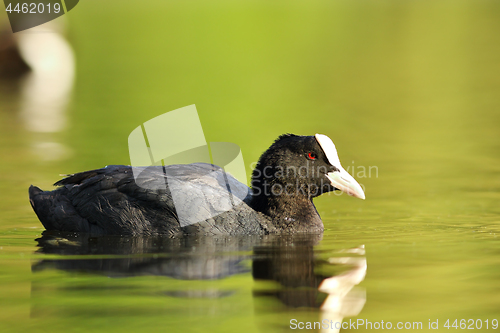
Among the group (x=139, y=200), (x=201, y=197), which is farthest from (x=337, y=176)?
(x=139, y=200)

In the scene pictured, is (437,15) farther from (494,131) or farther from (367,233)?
(367,233)

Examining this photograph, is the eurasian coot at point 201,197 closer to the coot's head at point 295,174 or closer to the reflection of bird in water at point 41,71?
the coot's head at point 295,174

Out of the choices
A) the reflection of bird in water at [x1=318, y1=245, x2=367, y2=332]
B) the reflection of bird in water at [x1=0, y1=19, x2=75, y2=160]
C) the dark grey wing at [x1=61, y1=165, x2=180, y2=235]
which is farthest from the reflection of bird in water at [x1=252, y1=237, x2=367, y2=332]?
the reflection of bird in water at [x1=0, y1=19, x2=75, y2=160]

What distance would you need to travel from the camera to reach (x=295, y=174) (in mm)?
6457

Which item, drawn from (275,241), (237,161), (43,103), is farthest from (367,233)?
(43,103)

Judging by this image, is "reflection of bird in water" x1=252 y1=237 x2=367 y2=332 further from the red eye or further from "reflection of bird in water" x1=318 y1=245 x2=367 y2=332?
the red eye

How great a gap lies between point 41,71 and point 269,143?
1141 cm

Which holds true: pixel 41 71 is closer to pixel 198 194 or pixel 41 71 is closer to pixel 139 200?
pixel 139 200

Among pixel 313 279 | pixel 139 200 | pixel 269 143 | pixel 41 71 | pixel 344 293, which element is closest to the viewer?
pixel 344 293

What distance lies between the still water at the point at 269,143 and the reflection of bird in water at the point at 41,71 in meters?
0.12

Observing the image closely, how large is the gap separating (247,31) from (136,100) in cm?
990

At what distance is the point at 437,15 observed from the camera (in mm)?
27188

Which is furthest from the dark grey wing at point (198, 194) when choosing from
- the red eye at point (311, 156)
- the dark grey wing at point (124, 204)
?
the red eye at point (311, 156)

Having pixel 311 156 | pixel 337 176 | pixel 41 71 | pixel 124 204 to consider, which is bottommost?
pixel 124 204
